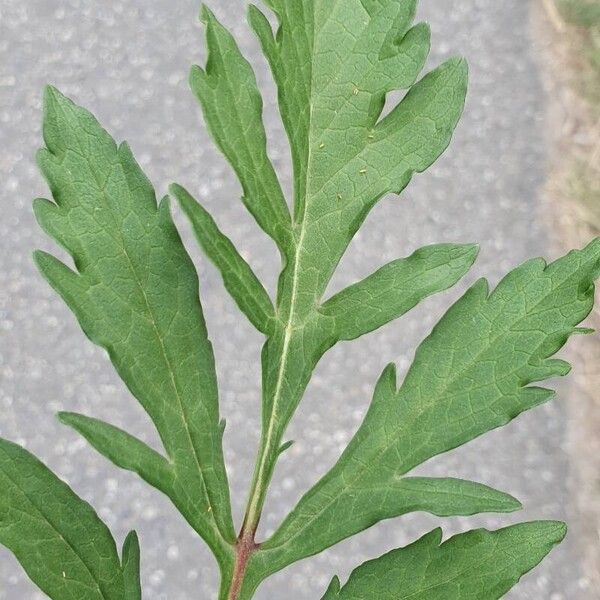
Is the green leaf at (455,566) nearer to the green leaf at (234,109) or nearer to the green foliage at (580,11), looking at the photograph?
the green leaf at (234,109)

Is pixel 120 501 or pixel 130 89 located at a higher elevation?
pixel 130 89

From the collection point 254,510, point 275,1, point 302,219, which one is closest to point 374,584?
point 254,510

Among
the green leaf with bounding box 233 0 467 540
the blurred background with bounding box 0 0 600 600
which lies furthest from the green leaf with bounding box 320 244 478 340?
the blurred background with bounding box 0 0 600 600

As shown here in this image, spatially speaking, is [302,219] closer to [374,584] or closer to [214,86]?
[214,86]

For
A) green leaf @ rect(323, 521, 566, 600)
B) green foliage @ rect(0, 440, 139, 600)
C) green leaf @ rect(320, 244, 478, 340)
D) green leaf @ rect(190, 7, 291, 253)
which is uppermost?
green leaf @ rect(190, 7, 291, 253)

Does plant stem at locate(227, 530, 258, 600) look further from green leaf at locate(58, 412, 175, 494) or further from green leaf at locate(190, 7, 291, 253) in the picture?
green leaf at locate(190, 7, 291, 253)
